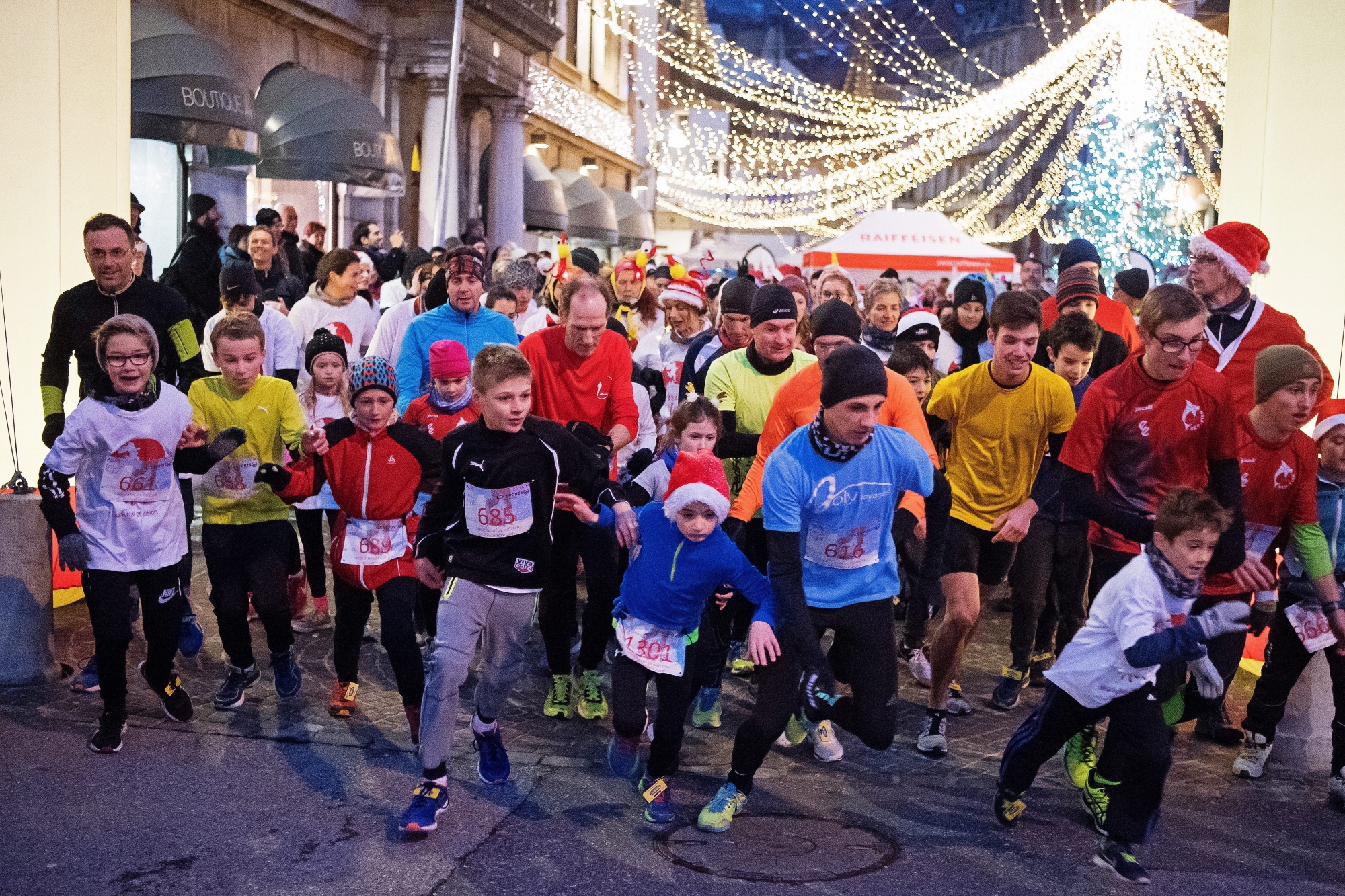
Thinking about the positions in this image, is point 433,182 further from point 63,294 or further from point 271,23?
point 63,294

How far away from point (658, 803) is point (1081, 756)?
68.4 inches

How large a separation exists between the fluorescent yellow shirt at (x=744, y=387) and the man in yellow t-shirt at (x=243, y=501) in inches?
77.6

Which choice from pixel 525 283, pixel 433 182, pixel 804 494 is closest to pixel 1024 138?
pixel 433 182

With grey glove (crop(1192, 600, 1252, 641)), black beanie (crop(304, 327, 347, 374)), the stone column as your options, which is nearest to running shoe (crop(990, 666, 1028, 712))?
grey glove (crop(1192, 600, 1252, 641))

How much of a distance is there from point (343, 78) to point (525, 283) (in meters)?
14.1

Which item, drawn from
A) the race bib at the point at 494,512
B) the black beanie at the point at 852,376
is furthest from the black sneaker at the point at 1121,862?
the race bib at the point at 494,512

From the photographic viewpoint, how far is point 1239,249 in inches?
252

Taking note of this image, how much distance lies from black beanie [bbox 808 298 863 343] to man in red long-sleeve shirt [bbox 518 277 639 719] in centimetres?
108

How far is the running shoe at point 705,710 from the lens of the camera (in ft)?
21.8

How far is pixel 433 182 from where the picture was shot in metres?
25.1

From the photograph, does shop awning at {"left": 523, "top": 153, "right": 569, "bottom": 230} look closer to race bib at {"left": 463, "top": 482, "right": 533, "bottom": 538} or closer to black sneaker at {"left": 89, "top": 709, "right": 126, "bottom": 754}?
Answer: black sneaker at {"left": 89, "top": 709, "right": 126, "bottom": 754}

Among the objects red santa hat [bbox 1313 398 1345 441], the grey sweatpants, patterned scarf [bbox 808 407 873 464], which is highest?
red santa hat [bbox 1313 398 1345 441]

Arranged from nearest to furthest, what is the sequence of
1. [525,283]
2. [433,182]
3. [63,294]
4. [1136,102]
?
[63,294] → [525,283] → [433,182] → [1136,102]

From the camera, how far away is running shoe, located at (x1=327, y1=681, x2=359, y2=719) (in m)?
6.56
